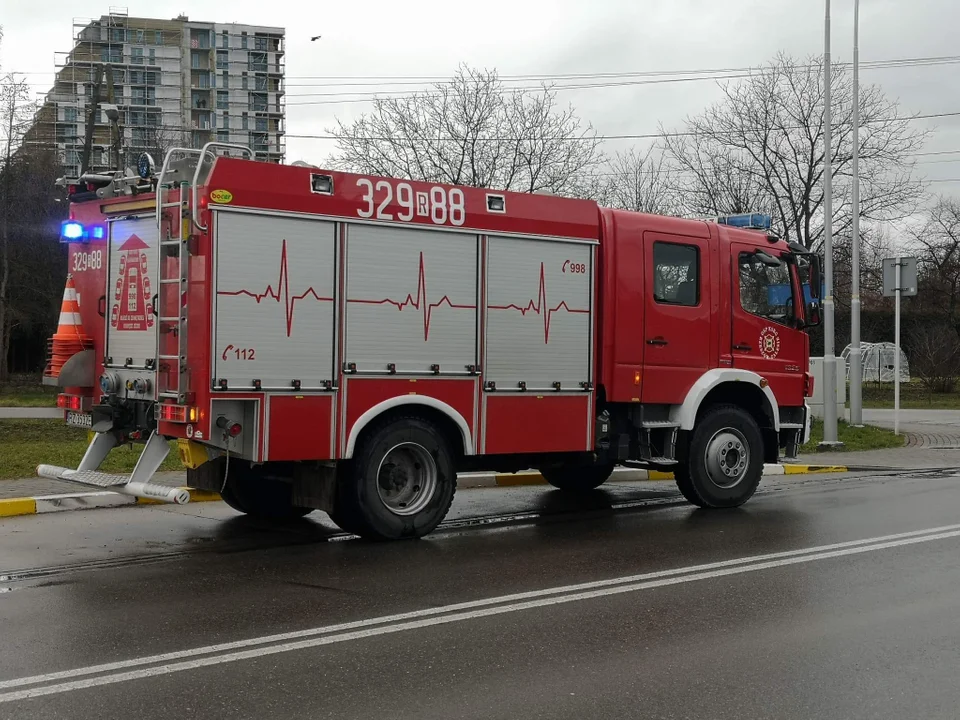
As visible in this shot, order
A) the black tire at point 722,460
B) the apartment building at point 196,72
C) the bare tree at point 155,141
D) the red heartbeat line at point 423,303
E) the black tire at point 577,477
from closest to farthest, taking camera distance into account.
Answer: the red heartbeat line at point 423,303
the black tire at point 722,460
the black tire at point 577,477
the bare tree at point 155,141
the apartment building at point 196,72

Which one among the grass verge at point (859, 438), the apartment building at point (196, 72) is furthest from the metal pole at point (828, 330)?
the apartment building at point (196, 72)

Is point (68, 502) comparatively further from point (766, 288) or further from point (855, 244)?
point (855, 244)

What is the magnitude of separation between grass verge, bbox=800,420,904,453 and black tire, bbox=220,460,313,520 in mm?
10905

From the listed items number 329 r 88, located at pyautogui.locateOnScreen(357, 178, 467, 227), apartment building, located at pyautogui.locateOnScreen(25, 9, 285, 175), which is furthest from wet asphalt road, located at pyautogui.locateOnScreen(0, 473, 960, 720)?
apartment building, located at pyautogui.locateOnScreen(25, 9, 285, 175)

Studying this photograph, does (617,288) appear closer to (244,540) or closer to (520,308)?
(520,308)

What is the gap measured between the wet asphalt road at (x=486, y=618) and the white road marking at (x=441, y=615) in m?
0.02

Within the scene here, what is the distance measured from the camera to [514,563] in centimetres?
818

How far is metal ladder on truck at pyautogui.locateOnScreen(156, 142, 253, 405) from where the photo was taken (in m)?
8.16

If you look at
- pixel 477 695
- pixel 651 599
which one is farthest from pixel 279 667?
pixel 651 599

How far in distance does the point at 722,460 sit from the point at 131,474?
228 inches

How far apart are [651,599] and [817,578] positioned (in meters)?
1.40

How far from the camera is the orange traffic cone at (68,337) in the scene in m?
9.35

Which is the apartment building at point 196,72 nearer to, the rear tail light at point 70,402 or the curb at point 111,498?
the curb at point 111,498

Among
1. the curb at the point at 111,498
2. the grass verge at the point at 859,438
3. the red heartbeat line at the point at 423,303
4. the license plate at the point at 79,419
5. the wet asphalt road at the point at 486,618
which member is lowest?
the wet asphalt road at the point at 486,618
